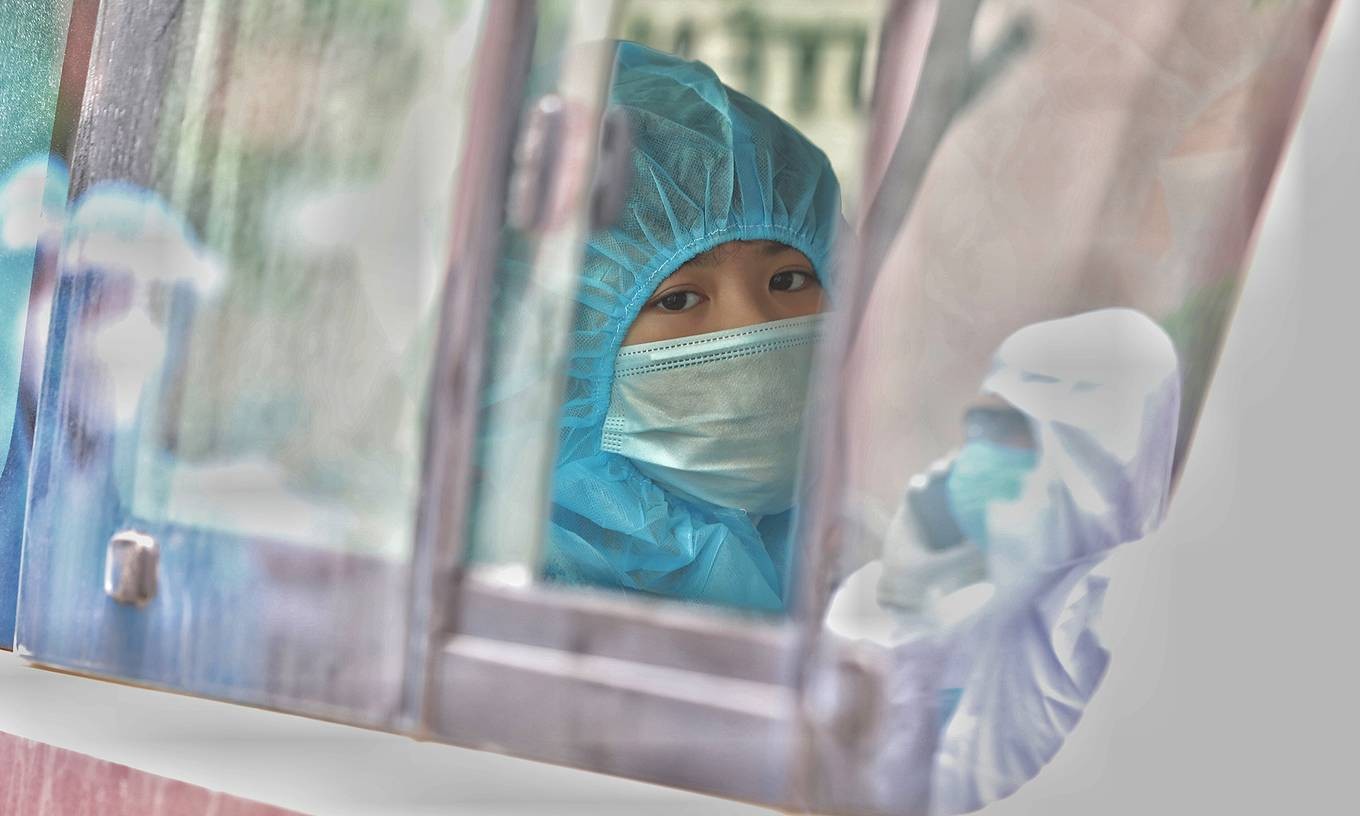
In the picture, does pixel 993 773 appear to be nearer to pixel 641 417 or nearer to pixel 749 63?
pixel 641 417

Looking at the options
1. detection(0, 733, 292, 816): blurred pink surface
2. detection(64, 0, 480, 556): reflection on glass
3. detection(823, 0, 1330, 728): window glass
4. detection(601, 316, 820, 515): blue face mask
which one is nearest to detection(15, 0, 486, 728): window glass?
detection(64, 0, 480, 556): reflection on glass

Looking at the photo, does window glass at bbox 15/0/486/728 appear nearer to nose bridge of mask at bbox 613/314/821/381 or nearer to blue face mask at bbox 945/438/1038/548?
blue face mask at bbox 945/438/1038/548

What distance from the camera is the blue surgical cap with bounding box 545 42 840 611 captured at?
1.86 meters

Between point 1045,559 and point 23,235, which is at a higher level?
point 23,235

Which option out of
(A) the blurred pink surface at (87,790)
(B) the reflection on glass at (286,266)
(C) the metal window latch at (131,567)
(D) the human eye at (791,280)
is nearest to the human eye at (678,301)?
(D) the human eye at (791,280)

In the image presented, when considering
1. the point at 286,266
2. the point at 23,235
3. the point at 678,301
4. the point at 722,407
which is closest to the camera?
the point at 286,266

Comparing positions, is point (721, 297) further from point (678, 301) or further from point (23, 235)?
point (23, 235)

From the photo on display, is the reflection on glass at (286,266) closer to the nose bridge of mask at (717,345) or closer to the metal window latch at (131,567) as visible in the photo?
the metal window latch at (131,567)

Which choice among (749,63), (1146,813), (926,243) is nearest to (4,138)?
(749,63)

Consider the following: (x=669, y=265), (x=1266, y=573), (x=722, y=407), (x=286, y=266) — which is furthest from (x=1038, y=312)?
(x=669, y=265)

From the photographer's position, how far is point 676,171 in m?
1.88

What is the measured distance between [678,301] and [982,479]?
41.6 inches

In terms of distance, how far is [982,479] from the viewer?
2.97 ft

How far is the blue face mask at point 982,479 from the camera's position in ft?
2.92
